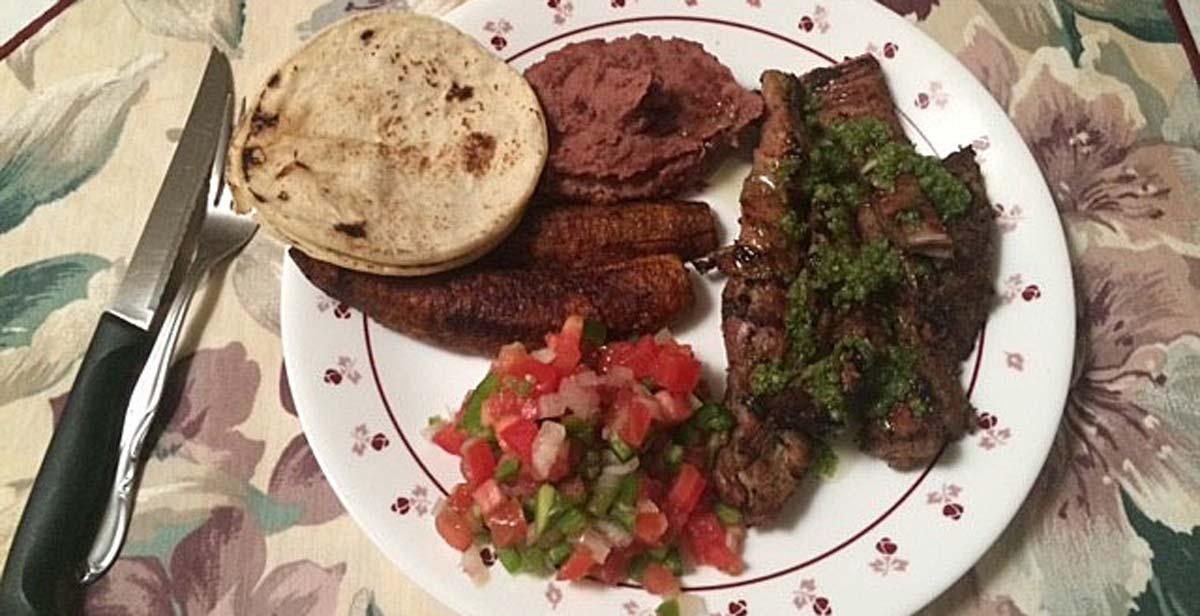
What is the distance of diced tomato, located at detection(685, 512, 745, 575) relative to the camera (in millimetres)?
2998

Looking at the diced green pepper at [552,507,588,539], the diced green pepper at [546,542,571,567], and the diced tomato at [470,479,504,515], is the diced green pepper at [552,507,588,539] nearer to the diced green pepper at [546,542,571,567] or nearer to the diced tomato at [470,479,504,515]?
the diced green pepper at [546,542,571,567]

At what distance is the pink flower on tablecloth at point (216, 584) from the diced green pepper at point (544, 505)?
0.63 m

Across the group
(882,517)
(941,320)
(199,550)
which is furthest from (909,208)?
(199,550)

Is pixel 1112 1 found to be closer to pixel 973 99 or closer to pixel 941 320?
pixel 973 99

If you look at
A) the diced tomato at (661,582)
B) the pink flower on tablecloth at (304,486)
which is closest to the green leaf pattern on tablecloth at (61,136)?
the pink flower on tablecloth at (304,486)

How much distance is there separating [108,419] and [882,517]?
2073 millimetres

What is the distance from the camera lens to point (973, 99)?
3549 mm

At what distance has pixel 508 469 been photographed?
2.93 meters

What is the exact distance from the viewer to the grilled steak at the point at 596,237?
3.39 m

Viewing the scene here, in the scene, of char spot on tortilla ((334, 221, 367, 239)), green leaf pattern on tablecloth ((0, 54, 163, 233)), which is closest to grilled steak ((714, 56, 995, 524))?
char spot on tortilla ((334, 221, 367, 239))

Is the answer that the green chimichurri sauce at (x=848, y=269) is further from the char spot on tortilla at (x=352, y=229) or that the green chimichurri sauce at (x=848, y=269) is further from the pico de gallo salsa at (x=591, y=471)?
the char spot on tortilla at (x=352, y=229)

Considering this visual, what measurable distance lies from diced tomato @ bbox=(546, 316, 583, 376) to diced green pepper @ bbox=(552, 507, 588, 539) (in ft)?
1.18

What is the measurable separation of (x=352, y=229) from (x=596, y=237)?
0.70m

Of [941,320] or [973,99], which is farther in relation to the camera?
[973,99]
